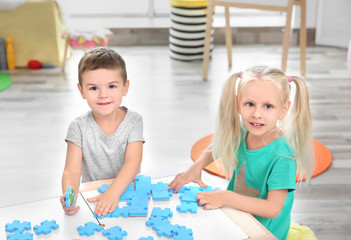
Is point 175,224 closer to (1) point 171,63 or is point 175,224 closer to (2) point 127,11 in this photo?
(1) point 171,63

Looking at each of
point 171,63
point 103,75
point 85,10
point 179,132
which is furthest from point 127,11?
point 103,75

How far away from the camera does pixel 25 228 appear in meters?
1.22

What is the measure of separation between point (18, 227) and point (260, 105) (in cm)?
71

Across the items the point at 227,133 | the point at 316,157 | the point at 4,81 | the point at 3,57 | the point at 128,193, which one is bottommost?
the point at 316,157

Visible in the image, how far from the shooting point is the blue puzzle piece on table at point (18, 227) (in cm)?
122

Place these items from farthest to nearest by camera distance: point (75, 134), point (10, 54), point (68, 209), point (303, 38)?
1. point (10, 54)
2. point (303, 38)
3. point (75, 134)
4. point (68, 209)

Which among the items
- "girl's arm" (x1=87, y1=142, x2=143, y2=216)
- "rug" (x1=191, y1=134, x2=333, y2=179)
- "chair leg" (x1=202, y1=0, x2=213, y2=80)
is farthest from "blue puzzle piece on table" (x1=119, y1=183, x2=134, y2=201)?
"chair leg" (x1=202, y1=0, x2=213, y2=80)

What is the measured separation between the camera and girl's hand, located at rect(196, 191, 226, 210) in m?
1.34

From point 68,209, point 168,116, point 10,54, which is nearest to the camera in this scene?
point 68,209

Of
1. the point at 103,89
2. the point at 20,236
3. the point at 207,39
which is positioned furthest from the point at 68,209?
the point at 207,39

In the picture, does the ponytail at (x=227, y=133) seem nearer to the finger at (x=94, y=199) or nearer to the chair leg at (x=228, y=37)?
the finger at (x=94, y=199)

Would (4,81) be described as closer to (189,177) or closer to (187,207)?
(189,177)

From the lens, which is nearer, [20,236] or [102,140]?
[20,236]

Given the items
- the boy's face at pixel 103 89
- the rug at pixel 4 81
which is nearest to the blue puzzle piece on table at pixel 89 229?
the boy's face at pixel 103 89
